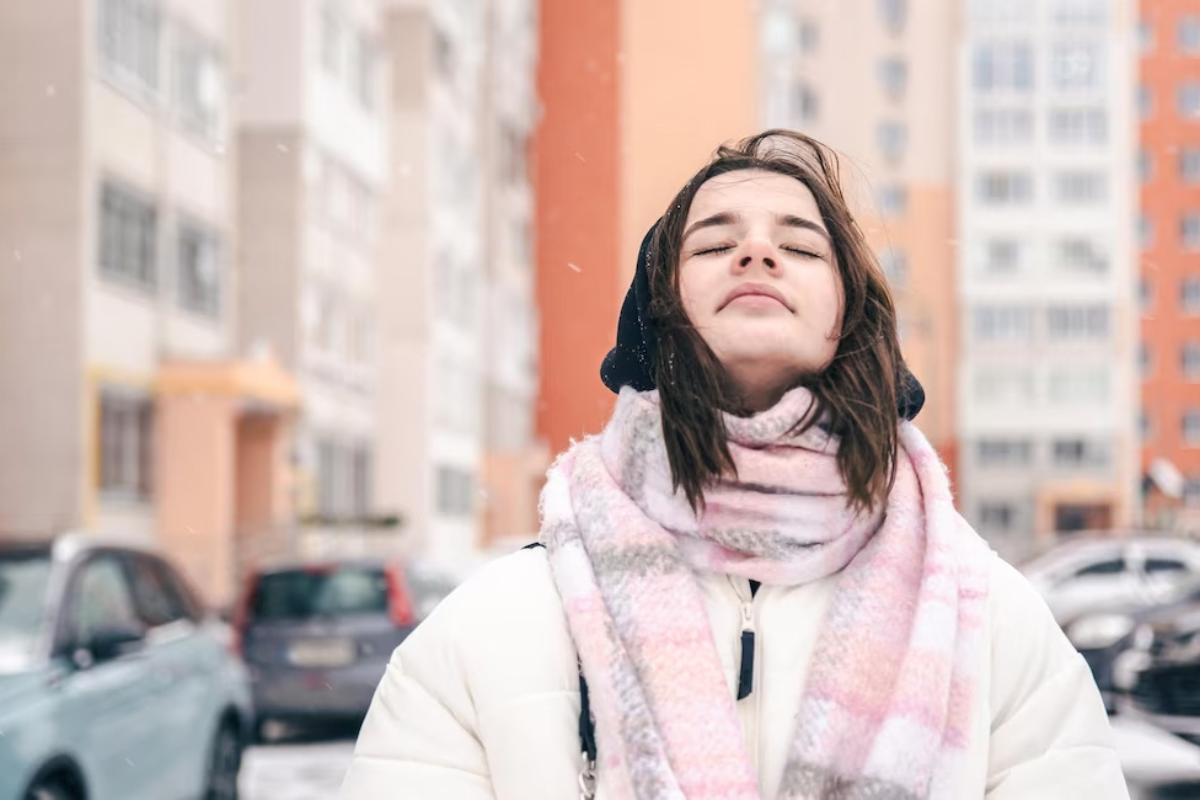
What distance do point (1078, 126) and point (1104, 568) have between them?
197 ft

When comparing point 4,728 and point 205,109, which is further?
point 205,109

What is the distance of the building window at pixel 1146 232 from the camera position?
287 ft

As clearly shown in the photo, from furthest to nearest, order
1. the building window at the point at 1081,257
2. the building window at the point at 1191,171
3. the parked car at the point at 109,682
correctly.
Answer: the building window at the point at 1191,171 → the building window at the point at 1081,257 → the parked car at the point at 109,682

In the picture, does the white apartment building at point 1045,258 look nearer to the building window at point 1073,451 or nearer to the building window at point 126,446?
the building window at point 1073,451

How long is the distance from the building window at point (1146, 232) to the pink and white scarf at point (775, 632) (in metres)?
89.0

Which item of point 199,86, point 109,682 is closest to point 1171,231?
point 199,86

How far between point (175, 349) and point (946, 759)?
91.1 feet

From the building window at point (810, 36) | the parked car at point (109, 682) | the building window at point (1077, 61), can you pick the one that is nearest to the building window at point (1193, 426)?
the building window at point (1077, 61)

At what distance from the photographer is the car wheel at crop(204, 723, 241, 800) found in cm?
936

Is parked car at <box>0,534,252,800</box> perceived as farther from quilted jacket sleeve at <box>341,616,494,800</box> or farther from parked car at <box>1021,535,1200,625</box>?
parked car at <box>1021,535,1200,625</box>

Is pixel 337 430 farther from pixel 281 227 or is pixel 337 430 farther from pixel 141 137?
pixel 141 137

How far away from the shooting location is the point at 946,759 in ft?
7.66

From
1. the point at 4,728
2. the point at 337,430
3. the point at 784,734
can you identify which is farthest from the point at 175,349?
the point at 784,734

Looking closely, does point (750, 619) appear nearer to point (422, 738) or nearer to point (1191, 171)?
point (422, 738)
